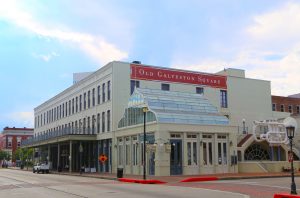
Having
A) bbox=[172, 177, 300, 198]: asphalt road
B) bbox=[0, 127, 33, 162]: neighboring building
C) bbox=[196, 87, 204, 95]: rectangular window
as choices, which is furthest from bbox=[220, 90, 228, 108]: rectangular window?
bbox=[0, 127, 33, 162]: neighboring building

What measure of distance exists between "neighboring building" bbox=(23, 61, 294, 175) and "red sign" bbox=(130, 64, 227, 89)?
0.41 feet

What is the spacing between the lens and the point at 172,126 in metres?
40.8

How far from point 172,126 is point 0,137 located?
379 feet

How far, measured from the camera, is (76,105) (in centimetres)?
6588

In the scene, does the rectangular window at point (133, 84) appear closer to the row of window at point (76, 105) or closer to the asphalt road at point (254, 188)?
the row of window at point (76, 105)

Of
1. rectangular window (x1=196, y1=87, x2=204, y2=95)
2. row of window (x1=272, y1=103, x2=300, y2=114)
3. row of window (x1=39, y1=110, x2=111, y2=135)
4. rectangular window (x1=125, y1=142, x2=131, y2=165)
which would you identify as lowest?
rectangular window (x1=125, y1=142, x2=131, y2=165)

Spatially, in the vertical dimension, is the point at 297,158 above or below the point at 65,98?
below

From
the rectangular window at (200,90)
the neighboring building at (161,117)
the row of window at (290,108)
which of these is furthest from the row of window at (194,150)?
the row of window at (290,108)

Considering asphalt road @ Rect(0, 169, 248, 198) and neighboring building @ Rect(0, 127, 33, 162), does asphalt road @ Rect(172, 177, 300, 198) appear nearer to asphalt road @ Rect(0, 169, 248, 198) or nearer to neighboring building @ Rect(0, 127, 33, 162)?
asphalt road @ Rect(0, 169, 248, 198)

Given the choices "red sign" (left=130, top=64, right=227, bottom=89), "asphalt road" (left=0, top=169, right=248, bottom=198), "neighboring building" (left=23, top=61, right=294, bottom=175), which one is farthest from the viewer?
"red sign" (left=130, top=64, right=227, bottom=89)

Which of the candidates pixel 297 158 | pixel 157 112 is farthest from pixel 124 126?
pixel 297 158

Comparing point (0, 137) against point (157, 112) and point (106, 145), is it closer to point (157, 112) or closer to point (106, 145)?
point (106, 145)

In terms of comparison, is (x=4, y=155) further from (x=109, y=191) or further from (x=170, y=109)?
(x=109, y=191)

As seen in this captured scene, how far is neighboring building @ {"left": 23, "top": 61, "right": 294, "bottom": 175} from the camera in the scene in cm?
4138
